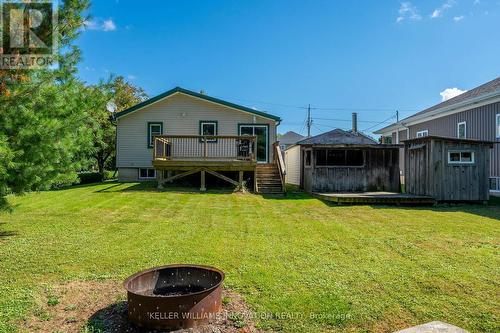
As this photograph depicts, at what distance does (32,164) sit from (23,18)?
2.08 metres

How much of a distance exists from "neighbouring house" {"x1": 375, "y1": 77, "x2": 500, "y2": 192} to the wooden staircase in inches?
190

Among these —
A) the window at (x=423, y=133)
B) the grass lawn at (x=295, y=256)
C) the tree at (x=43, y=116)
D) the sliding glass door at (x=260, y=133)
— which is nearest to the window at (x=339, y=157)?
the sliding glass door at (x=260, y=133)

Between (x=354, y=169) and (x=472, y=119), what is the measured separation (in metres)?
5.73

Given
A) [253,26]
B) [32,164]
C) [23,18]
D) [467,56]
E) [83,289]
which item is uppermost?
[253,26]

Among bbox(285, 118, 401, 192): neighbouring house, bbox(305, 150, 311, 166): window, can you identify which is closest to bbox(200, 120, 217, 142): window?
bbox(305, 150, 311, 166): window

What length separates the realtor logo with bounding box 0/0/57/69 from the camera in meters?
4.76

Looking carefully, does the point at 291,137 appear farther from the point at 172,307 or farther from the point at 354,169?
the point at 172,307

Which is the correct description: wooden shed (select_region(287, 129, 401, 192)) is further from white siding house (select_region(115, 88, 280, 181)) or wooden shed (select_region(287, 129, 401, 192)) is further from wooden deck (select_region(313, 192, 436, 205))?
white siding house (select_region(115, 88, 280, 181))

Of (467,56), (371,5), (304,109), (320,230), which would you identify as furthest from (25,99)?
(304,109)

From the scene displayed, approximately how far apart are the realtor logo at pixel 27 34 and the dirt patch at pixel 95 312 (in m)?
3.22

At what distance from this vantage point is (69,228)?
709 centimetres

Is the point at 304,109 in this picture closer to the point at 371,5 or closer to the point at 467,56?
the point at 467,56

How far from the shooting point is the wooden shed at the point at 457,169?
11.2 meters

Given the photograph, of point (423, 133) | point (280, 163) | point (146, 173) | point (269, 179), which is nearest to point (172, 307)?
point (269, 179)
